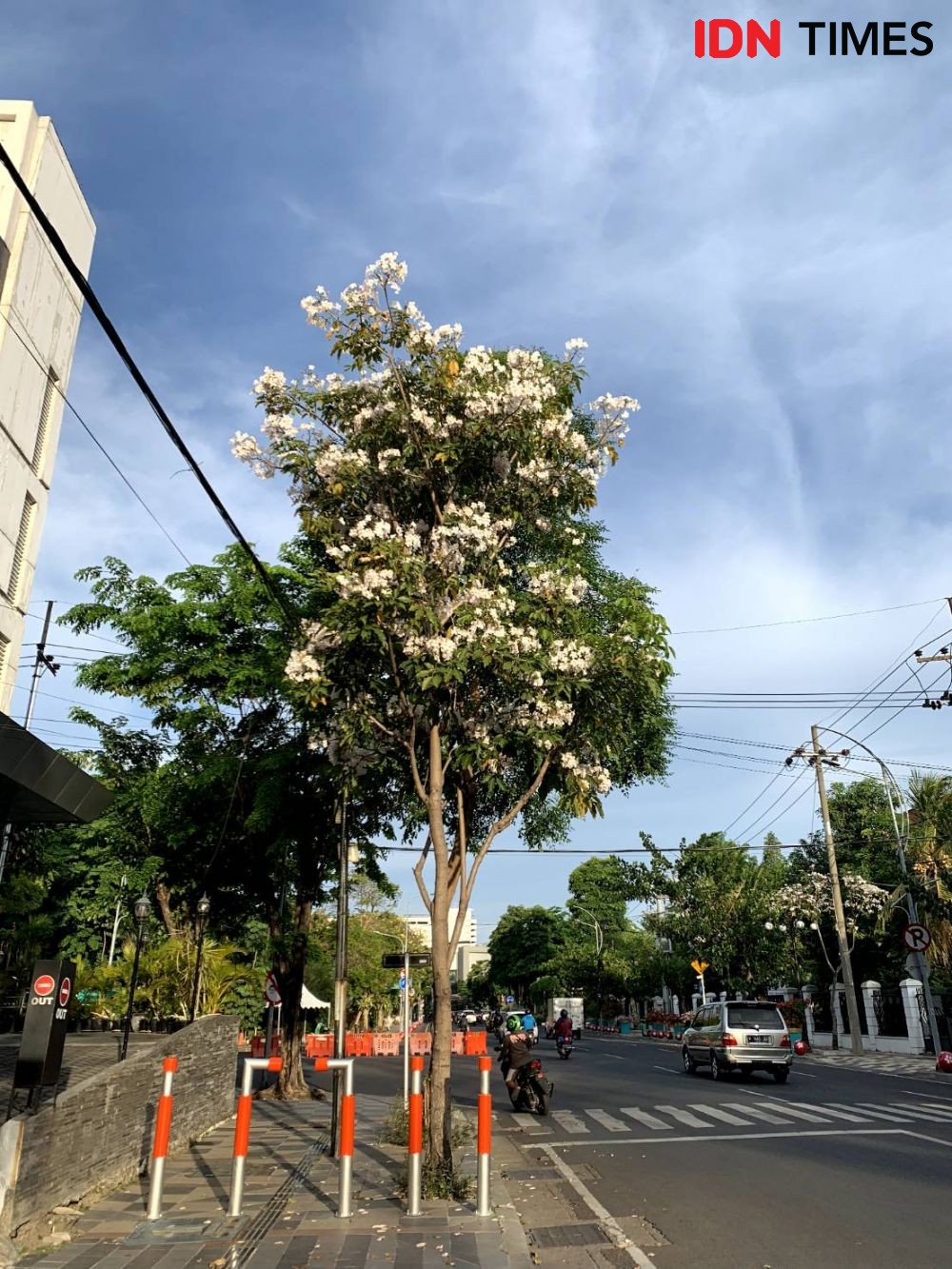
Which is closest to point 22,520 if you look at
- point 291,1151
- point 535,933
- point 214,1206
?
point 291,1151

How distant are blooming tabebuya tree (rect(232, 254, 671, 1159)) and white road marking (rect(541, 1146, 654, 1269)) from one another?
1.84 m

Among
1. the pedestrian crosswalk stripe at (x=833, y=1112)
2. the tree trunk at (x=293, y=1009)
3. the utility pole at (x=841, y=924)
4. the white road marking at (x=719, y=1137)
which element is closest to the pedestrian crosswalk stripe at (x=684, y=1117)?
the white road marking at (x=719, y=1137)

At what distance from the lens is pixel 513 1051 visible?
53.0 ft

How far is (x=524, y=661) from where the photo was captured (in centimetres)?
973

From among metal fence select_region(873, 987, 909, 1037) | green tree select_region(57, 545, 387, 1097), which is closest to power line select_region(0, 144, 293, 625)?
green tree select_region(57, 545, 387, 1097)

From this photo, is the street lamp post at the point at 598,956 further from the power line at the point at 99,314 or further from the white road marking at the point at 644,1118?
the power line at the point at 99,314

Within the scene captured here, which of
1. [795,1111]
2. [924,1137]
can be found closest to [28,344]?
[795,1111]

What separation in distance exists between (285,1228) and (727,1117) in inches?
366

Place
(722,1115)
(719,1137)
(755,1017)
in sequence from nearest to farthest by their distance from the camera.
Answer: (719,1137) → (722,1115) → (755,1017)

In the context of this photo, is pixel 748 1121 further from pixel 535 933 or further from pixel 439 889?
pixel 535 933

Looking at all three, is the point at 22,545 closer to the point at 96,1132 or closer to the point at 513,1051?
the point at 513,1051

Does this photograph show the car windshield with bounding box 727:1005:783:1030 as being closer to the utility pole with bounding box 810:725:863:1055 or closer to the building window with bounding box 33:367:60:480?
the utility pole with bounding box 810:725:863:1055

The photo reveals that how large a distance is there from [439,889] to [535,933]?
268 feet

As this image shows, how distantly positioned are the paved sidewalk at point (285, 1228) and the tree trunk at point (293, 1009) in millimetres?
8506
